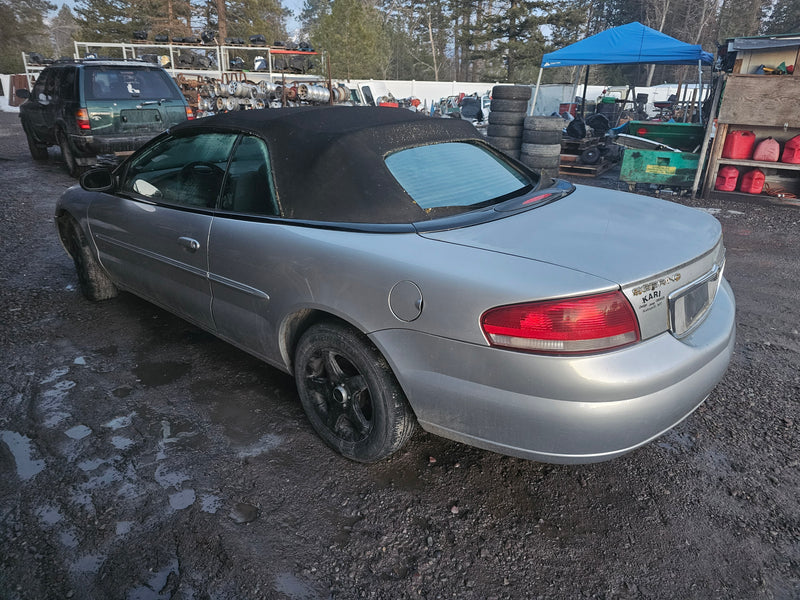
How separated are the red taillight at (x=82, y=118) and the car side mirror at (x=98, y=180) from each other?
20.3ft

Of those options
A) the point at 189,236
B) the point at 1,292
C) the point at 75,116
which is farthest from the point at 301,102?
the point at 189,236

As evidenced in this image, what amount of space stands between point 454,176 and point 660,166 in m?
8.25

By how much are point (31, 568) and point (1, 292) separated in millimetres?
3525

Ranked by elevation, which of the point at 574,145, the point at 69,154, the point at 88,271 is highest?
the point at 574,145

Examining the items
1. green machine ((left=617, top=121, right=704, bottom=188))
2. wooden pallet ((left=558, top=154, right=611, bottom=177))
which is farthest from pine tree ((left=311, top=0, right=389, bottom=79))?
green machine ((left=617, top=121, right=704, bottom=188))

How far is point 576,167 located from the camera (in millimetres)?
11508

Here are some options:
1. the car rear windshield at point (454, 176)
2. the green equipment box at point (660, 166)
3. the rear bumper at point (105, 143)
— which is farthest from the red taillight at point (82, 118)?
the green equipment box at point (660, 166)

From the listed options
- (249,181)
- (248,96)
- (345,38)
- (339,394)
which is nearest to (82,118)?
(249,181)

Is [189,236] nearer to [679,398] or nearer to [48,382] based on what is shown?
[48,382]

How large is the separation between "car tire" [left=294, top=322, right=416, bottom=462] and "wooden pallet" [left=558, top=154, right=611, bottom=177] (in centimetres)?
1008

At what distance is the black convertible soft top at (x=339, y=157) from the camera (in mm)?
2373

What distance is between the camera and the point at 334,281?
2.26m

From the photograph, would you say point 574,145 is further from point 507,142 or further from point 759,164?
point 759,164

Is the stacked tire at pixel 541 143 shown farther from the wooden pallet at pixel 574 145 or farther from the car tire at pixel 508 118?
the wooden pallet at pixel 574 145
